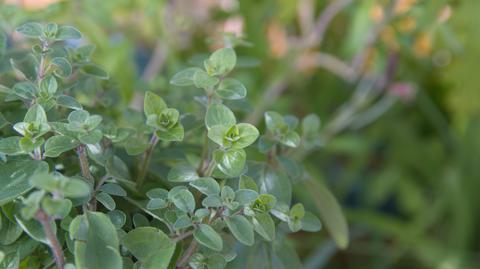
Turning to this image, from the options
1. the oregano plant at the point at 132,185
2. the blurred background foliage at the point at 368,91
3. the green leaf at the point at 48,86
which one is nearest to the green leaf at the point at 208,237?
the oregano plant at the point at 132,185

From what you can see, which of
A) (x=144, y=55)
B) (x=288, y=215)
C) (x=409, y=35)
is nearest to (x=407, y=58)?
(x=409, y=35)

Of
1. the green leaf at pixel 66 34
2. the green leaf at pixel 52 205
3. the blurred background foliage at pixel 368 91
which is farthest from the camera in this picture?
the blurred background foliage at pixel 368 91

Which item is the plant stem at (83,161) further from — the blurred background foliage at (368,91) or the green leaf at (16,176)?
the blurred background foliage at (368,91)

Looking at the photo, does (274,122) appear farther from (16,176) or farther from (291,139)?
(16,176)

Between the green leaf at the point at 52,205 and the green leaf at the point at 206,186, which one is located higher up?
the green leaf at the point at 52,205

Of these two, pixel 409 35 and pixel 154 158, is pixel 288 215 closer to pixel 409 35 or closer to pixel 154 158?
pixel 154 158

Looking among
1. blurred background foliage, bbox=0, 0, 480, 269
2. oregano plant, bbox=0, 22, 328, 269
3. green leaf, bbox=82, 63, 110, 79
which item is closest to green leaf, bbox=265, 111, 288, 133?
oregano plant, bbox=0, 22, 328, 269

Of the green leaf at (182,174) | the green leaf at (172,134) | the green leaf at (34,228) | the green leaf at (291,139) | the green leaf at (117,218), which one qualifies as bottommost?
the green leaf at (117,218)

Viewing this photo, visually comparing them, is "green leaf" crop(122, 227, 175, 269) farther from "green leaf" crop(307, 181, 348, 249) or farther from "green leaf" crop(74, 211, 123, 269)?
"green leaf" crop(307, 181, 348, 249)
